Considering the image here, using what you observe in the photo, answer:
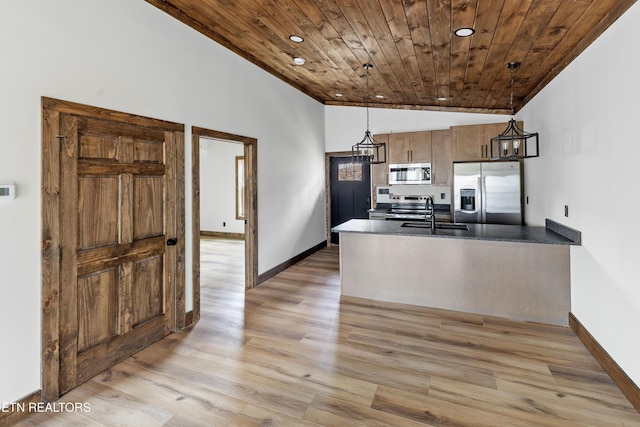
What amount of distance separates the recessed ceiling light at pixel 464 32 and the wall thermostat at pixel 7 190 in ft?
11.5

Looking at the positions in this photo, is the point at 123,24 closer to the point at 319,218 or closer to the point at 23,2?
the point at 23,2

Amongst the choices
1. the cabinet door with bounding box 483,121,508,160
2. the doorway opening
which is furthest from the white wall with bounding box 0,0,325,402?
the cabinet door with bounding box 483,121,508,160

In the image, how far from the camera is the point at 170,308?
3.20m

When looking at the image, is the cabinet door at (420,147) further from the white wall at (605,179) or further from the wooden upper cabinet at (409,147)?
the white wall at (605,179)

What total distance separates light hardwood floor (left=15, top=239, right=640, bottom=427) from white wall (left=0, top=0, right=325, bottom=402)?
686 millimetres

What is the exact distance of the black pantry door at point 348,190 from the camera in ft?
23.4

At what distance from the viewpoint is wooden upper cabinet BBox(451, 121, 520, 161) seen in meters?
5.41

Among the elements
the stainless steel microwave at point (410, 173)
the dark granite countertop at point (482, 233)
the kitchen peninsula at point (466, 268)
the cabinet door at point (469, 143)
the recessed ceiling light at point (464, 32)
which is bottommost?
the kitchen peninsula at point (466, 268)

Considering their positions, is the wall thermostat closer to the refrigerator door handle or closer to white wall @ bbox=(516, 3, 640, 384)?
white wall @ bbox=(516, 3, 640, 384)

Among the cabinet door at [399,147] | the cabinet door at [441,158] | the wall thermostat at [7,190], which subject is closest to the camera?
the wall thermostat at [7,190]

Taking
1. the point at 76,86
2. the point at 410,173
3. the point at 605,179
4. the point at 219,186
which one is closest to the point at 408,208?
the point at 410,173

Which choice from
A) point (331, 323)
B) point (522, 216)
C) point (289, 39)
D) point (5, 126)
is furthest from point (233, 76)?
point (522, 216)

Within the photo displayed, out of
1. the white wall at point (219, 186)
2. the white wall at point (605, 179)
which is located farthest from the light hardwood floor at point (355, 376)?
the white wall at point (219, 186)

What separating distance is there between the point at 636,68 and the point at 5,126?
12.7ft
